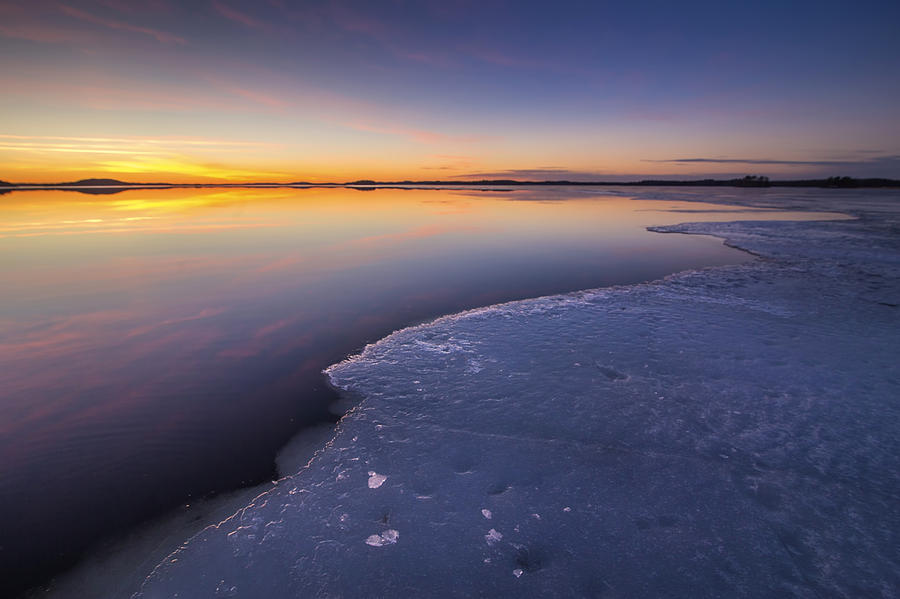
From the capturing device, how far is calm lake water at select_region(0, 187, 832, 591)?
356cm

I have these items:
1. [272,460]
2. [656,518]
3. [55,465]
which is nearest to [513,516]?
[656,518]

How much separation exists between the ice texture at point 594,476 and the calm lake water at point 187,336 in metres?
0.86

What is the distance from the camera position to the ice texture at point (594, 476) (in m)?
2.73

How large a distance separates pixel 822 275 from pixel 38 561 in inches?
575

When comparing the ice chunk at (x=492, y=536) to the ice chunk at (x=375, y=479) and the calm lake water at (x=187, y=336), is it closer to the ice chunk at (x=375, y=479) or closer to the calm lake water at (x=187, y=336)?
the ice chunk at (x=375, y=479)

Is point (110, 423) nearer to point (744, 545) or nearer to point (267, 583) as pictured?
point (267, 583)

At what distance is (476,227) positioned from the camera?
69.5 ft

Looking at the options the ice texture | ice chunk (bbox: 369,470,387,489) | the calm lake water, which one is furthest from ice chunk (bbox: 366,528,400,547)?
the calm lake water

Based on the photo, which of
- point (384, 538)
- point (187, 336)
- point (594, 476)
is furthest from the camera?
point (187, 336)

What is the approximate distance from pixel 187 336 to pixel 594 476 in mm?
6668

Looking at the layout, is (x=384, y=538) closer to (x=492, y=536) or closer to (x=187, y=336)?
(x=492, y=536)

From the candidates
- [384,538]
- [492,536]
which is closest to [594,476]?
[492,536]

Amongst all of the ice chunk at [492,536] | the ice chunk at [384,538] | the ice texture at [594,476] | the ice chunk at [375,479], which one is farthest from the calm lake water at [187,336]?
the ice chunk at [492,536]

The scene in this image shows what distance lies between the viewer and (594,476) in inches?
143
